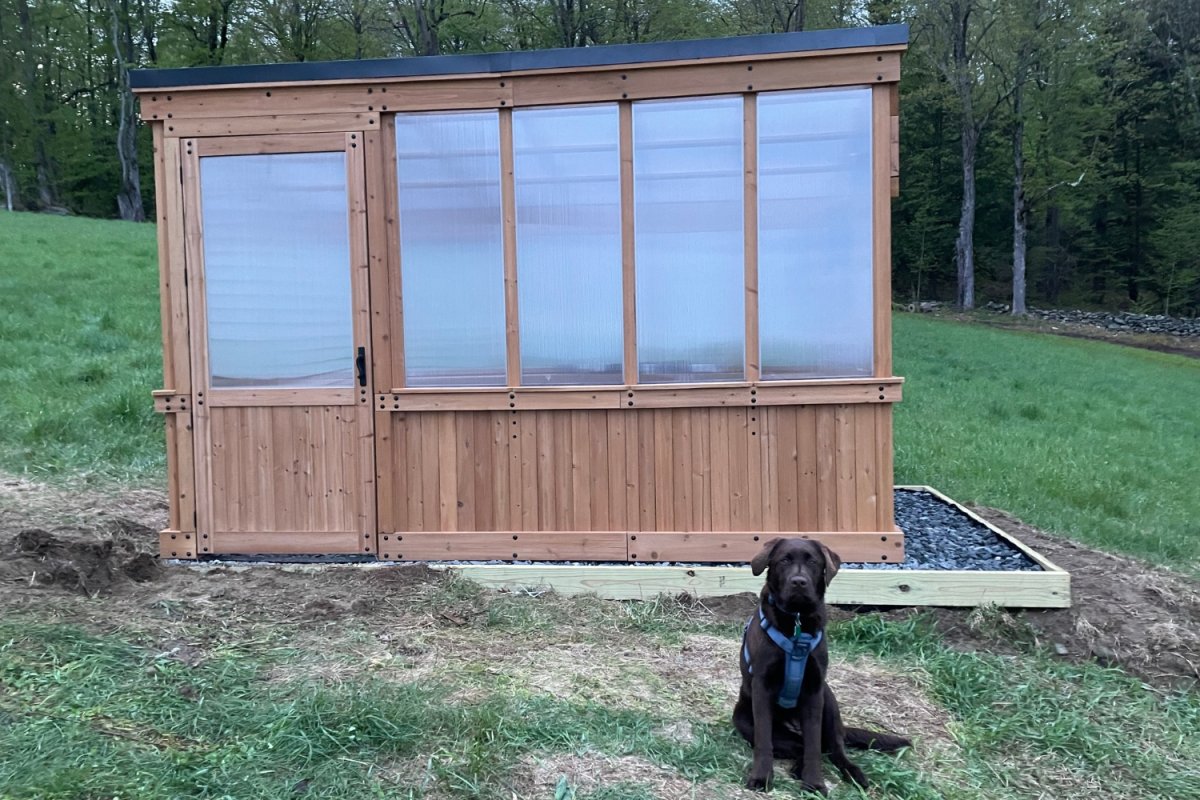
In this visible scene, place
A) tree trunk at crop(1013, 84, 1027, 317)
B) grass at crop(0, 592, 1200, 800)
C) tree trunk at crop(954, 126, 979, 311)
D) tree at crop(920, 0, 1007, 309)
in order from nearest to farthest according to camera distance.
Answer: grass at crop(0, 592, 1200, 800) < tree at crop(920, 0, 1007, 309) < tree trunk at crop(1013, 84, 1027, 317) < tree trunk at crop(954, 126, 979, 311)

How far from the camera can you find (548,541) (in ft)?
17.8

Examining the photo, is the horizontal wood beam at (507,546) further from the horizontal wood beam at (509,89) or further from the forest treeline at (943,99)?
the forest treeline at (943,99)

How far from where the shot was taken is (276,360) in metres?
5.49

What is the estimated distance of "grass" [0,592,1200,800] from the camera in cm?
309

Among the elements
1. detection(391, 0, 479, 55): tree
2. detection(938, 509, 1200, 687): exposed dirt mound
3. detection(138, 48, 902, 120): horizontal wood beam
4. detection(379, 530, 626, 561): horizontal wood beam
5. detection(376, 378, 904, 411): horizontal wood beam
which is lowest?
detection(938, 509, 1200, 687): exposed dirt mound

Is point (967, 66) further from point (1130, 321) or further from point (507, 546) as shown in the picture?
point (507, 546)

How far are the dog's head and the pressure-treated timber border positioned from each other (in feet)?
6.04

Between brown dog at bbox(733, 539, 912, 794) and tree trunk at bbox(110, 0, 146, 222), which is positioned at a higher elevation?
tree trunk at bbox(110, 0, 146, 222)

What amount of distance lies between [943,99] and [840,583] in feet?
104

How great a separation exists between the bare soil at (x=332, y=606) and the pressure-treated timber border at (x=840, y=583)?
79 mm

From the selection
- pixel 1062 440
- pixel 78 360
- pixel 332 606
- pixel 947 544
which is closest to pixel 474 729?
pixel 332 606

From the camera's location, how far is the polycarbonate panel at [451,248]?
5398 mm

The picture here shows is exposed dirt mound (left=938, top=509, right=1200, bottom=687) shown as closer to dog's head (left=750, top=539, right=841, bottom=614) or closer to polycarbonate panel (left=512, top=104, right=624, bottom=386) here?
dog's head (left=750, top=539, right=841, bottom=614)

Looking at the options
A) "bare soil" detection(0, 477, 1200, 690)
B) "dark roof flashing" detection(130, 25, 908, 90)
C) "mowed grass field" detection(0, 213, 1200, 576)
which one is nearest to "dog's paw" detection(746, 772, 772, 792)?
"bare soil" detection(0, 477, 1200, 690)
